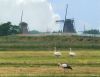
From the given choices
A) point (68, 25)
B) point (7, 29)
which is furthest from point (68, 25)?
point (7, 29)

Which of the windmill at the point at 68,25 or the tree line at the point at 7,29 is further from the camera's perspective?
the windmill at the point at 68,25

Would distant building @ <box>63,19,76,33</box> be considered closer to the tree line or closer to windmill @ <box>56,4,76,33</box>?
windmill @ <box>56,4,76,33</box>

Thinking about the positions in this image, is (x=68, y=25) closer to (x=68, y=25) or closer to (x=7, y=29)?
(x=68, y=25)

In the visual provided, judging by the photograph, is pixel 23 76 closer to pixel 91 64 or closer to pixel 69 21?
pixel 91 64

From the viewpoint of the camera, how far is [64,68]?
31891 millimetres

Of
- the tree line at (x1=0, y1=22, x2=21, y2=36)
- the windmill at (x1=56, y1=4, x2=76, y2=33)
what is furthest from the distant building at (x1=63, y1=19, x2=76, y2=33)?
the tree line at (x1=0, y1=22, x2=21, y2=36)

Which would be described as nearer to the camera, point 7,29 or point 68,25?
point 7,29

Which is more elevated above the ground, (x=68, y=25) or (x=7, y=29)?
(x=68, y=25)

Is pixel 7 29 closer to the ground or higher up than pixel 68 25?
closer to the ground

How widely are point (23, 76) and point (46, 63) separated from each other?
36.1 feet

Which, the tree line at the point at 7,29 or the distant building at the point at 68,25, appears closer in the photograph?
the tree line at the point at 7,29

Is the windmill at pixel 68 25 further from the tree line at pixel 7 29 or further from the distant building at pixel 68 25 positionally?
the tree line at pixel 7 29

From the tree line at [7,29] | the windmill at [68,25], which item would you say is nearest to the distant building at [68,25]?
the windmill at [68,25]

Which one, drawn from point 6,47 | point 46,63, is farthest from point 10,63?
point 6,47
